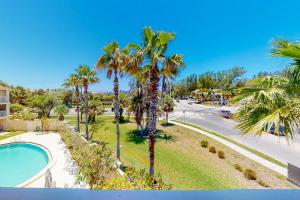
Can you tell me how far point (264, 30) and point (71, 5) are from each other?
666cm

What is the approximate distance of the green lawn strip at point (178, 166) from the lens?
28.4 ft

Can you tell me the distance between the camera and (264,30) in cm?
609

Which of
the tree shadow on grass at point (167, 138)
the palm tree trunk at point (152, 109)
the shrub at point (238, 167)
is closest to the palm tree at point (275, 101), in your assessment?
the palm tree trunk at point (152, 109)

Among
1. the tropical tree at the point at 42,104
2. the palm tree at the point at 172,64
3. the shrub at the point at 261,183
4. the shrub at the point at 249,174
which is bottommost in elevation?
the shrub at the point at 261,183

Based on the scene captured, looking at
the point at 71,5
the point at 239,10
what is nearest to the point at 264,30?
the point at 239,10

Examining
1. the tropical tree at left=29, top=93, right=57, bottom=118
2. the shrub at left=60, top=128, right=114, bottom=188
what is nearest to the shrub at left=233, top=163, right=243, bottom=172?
the shrub at left=60, top=128, right=114, bottom=188

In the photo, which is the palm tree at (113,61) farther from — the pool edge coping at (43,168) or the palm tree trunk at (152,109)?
the pool edge coping at (43,168)

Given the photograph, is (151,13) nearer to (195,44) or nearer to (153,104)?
(195,44)

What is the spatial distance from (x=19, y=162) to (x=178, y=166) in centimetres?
1063

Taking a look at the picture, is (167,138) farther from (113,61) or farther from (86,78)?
(113,61)

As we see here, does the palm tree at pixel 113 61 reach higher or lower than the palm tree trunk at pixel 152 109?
higher

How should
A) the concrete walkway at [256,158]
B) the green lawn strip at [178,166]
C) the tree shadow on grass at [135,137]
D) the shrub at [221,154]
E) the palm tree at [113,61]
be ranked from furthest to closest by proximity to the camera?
the tree shadow on grass at [135,137] → the shrub at [221,154] → the palm tree at [113,61] → the concrete walkway at [256,158] → the green lawn strip at [178,166]

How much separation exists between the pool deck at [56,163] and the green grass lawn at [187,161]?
3156 mm

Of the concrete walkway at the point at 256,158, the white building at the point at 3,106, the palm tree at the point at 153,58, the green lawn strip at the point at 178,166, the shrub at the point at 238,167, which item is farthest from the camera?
the white building at the point at 3,106
